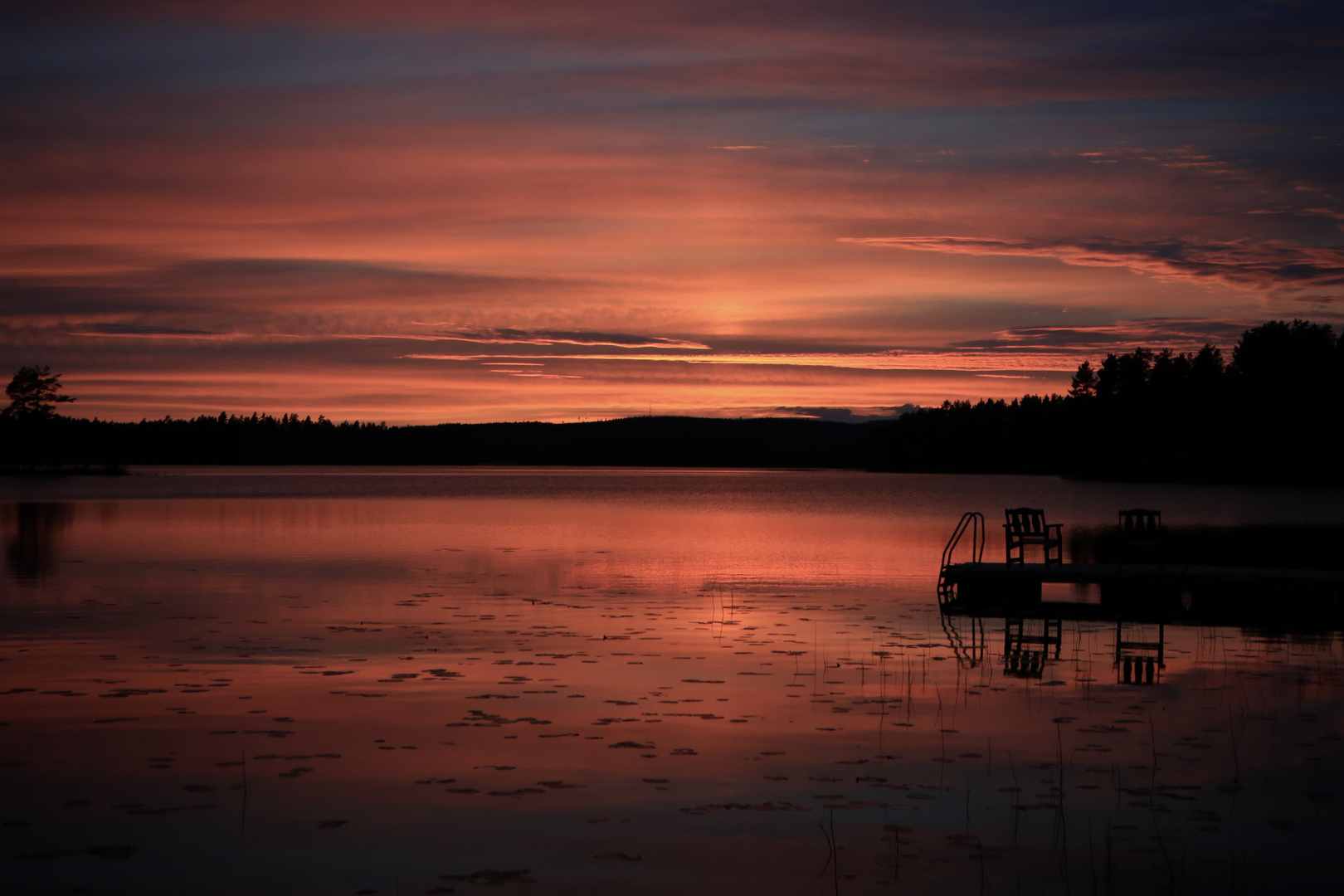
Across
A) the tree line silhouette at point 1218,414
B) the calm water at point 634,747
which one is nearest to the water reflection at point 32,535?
the calm water at point 634,747

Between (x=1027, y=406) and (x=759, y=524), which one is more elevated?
(x=1027, y=406)

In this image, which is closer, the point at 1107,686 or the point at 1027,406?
the point at 1107,686

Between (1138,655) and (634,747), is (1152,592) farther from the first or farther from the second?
(634,747)

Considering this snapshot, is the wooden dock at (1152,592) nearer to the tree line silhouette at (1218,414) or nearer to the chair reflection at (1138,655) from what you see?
the chair reflection at (1138,655)

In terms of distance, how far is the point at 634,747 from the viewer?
1084 cm

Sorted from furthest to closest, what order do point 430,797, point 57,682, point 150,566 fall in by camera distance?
point 150,566
point 57,682
point 430,797

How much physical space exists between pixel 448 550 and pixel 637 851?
28510 mm

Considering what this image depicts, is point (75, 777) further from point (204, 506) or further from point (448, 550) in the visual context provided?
point (204, 506)

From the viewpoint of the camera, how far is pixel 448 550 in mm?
35844

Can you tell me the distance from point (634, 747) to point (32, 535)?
118 feet

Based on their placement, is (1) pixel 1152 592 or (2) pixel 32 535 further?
(2) pixel 32 535

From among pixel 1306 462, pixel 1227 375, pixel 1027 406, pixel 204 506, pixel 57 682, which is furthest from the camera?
pixel 1027 406

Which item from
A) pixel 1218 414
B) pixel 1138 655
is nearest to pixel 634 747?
pixel 1138 655

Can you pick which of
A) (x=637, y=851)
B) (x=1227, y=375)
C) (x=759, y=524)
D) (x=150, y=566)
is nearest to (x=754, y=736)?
(x=637, y=851)
